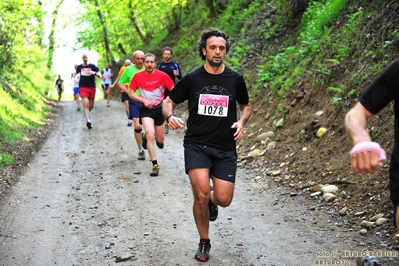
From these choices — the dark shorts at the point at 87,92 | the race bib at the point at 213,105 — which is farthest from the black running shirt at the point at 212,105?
the dark shorts at the point at 87,92

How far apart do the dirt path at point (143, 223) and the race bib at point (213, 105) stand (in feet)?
5.01

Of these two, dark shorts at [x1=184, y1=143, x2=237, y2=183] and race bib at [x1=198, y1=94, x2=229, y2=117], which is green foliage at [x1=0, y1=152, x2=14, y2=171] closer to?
dark shorts at [x1=184, y1=143, x2=237, y2=183]

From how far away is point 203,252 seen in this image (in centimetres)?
560

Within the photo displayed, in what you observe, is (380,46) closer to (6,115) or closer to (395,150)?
(395,150)

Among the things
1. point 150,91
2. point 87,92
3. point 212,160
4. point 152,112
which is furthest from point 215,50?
point 87,92

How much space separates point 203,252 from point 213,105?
1512mm

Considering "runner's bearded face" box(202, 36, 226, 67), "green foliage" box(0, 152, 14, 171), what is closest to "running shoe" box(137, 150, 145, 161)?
"green foliage" box(0, 152, 14, 171)

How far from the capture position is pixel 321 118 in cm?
980

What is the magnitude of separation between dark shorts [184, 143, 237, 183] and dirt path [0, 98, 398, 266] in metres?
0.90

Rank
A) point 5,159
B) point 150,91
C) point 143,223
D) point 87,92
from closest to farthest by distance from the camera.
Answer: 1. point 143,223
2. point 150,91
3. point 5,159
4. point 87,92

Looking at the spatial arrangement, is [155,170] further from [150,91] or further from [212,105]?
[212,105]

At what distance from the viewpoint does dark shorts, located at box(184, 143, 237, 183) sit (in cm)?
557

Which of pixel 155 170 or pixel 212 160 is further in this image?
pixel 155 170

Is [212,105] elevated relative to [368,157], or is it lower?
elevated
